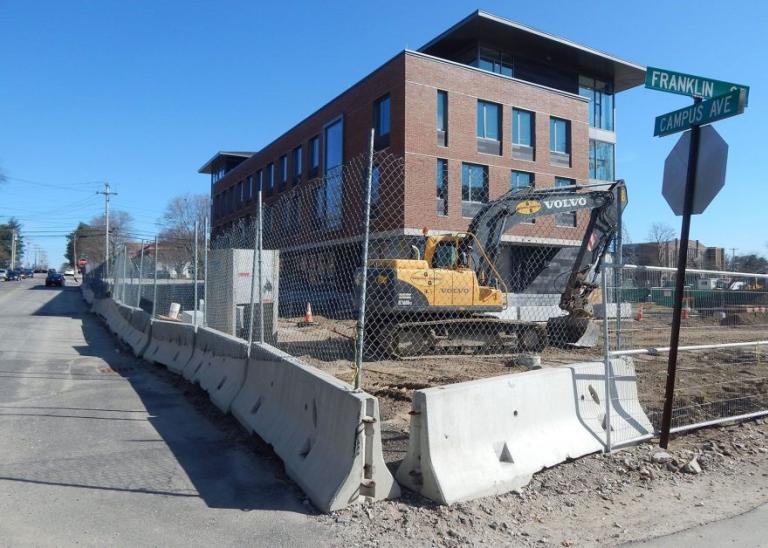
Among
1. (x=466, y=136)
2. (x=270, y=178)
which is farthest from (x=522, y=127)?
(x=270, y=178)

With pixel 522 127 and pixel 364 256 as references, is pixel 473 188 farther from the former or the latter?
pixel 364 256

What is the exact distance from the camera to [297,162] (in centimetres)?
3919

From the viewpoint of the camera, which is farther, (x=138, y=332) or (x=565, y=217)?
(x=565, y=217)

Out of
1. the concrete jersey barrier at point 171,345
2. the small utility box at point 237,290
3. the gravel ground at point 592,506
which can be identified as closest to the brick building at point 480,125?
the small utility box at point 237,290

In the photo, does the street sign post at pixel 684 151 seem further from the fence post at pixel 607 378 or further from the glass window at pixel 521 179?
the glass window at pixel 521 179

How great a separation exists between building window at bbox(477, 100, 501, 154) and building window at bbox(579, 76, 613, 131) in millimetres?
10546

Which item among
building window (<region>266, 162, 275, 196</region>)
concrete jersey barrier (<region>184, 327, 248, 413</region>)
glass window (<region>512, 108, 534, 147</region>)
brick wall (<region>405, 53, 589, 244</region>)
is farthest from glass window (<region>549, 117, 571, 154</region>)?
concrete jersey barrier (<region>184, 327, 248, 413</region>)

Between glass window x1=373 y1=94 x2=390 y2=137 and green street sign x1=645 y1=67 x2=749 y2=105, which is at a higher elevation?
glass window x1=373 y1=94 x2=390 y2=137

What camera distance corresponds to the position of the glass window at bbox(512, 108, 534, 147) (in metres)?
32.1

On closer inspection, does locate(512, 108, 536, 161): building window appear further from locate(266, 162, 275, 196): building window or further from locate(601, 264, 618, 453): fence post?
locate(601, 264, 618, 453): fence post

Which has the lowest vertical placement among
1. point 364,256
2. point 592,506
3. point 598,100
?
point 592,506

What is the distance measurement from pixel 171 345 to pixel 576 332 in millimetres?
9048

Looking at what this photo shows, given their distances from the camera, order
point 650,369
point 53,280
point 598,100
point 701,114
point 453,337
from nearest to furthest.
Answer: point 701,114 < point 650,369 < point 453,337 < point 598,100 < point 53,280

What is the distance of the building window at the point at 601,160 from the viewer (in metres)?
38.2
